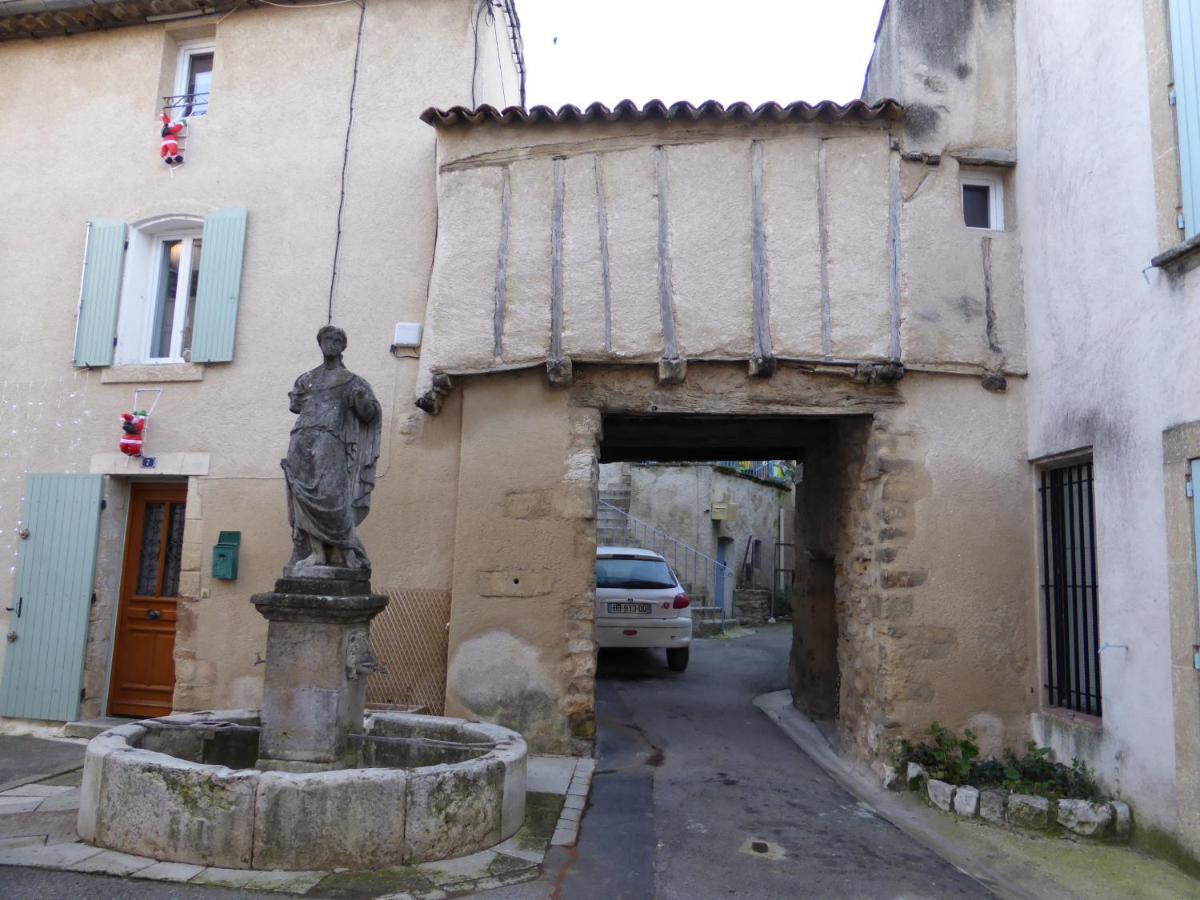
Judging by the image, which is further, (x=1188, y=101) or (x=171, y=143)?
(x=171, y=143)

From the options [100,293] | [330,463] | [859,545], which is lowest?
[859,545]

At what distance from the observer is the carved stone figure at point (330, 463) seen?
495 cm

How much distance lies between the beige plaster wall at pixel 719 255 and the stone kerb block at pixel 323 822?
3.43 m

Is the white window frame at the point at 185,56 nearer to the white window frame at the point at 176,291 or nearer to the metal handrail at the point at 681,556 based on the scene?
the white window frame at the point at 176,291

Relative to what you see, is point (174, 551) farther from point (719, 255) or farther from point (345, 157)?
point (719, 255)

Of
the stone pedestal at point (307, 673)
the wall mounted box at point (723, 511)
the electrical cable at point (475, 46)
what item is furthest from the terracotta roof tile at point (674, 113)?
the wall mounted box at point (723, 511)

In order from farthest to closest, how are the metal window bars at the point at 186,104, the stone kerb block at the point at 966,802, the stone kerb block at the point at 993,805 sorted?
the metal window bars at the point at 186,104, the stone kerb block at the point at 966,802, the stone kerb block at the point at 993,805

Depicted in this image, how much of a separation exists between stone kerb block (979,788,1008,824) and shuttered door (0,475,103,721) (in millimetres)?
6816

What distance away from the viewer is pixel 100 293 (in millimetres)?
7898

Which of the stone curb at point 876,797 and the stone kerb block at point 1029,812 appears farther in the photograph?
the stone kerb block at point 1029,812

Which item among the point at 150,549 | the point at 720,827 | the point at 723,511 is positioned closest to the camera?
the point at 720,827

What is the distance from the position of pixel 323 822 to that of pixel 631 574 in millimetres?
6529

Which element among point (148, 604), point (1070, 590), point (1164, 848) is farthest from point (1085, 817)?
point (148, 604)

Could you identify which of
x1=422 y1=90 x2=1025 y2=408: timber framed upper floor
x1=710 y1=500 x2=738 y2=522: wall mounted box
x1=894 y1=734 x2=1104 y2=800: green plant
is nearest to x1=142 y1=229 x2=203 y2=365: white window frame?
x1=422 y1=90 x2=1025 y2=408: timber framed upper floor
